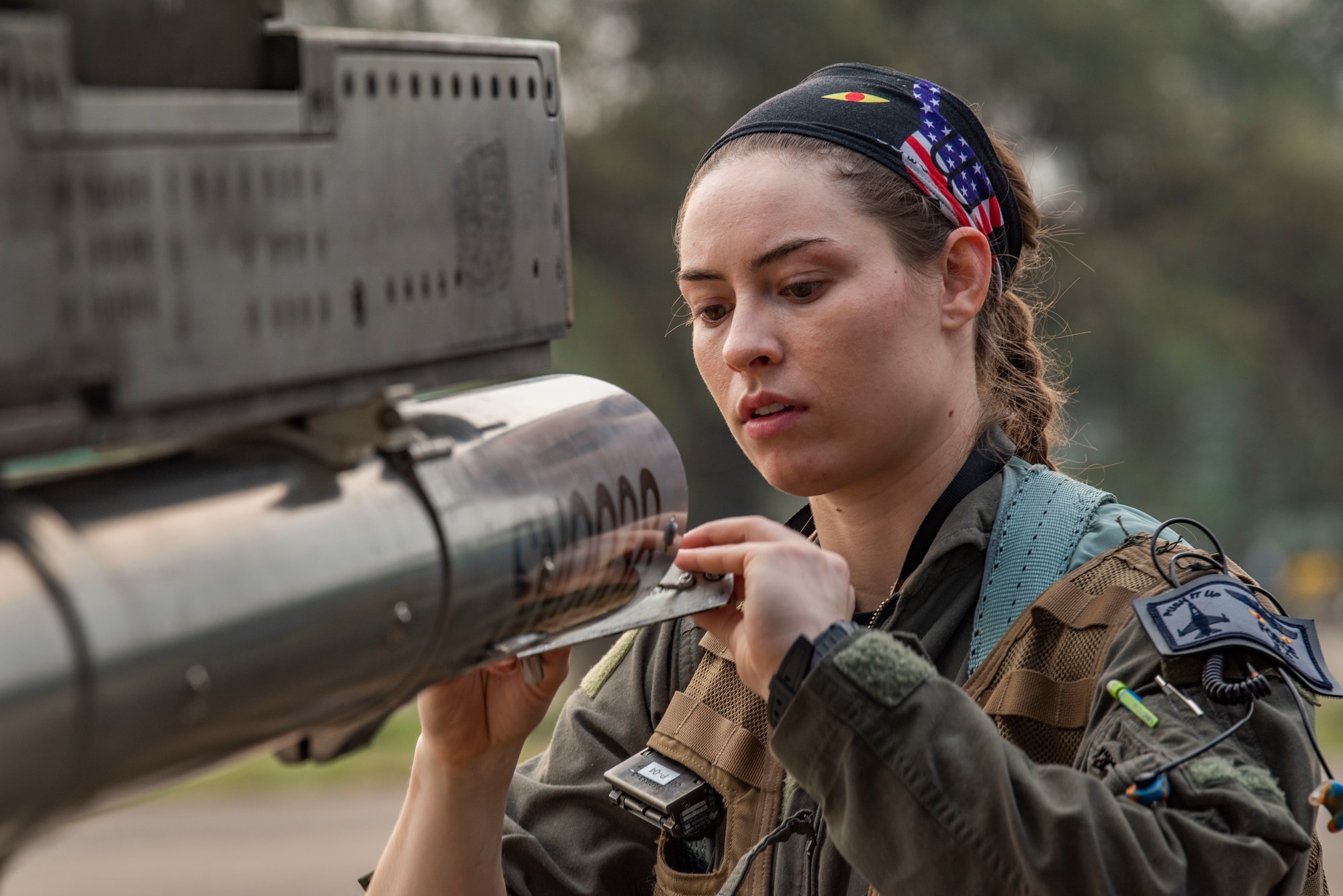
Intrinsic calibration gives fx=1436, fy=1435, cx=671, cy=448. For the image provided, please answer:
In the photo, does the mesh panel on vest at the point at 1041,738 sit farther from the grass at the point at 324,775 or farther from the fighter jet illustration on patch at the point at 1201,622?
the grass at the point at 324,775

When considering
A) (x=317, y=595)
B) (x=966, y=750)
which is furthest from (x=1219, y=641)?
(x=317, y=595)

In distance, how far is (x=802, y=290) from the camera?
181 cm

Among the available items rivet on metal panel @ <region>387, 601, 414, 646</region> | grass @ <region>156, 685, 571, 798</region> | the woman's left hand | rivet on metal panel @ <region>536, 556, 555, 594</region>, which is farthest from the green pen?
grass @ <region>156, 685, 571, 798</region>

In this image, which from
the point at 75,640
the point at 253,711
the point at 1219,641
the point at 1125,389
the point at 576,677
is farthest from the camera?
the point at 1125,389

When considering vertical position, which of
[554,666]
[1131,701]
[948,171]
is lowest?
[554,666]

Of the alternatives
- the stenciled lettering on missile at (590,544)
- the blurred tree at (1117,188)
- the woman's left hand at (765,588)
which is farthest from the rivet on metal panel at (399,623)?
the blurred tree at (1117,188)

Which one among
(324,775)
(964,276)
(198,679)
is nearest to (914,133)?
(964,276)

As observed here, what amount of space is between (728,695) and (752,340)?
51cm

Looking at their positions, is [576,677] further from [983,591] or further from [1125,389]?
[983,591]

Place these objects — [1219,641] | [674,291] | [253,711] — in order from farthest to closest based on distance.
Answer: [674,291] → [1219,641] → [253,711]

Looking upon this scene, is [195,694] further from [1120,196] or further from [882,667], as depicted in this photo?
[1120,196]

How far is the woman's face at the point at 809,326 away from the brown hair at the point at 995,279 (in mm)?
29

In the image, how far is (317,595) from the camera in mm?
1086

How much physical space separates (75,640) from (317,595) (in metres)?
0.21
